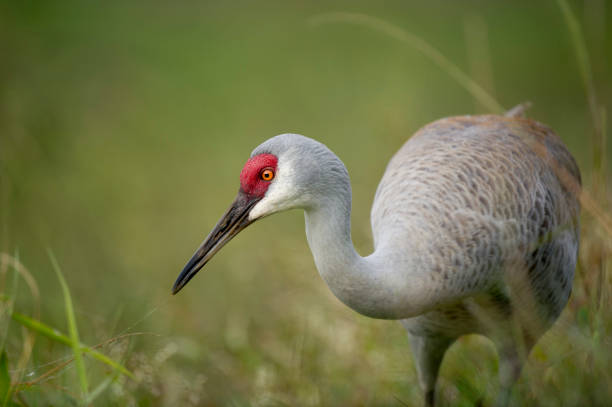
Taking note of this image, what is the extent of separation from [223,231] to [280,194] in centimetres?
30

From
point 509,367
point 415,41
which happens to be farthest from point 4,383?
point 415,41

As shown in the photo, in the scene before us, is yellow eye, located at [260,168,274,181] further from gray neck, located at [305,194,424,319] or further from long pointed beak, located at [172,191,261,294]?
gray neck, located at [305,194,424,319]

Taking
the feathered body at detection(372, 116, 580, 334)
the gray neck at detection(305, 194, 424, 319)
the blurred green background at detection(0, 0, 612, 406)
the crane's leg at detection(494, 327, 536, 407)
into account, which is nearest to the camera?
the gray neck at detection(305, 194, 424, 319)

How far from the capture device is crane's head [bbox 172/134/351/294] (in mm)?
2465

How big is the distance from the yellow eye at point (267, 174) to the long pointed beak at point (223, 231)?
94 millimetres

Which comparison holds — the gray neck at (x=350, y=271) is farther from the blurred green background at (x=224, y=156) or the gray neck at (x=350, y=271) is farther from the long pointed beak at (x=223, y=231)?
the blurred green background at (x=224, y=156)

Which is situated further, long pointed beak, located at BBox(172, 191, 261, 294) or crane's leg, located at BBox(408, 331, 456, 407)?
crane's leg, located at BBox(408, 331, 456, 407)

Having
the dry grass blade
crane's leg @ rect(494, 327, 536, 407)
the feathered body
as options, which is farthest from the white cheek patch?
crane's leg @ rect(494, 327, 536, 407)

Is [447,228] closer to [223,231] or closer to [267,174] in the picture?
[267,174]

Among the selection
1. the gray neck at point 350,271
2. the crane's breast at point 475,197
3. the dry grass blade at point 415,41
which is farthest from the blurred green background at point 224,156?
the dry grass blade at point 415,41

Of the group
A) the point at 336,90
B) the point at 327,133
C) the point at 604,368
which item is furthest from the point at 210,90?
the point at 604,368

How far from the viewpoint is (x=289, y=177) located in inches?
97.0

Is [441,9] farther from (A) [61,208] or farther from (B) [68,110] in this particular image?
(A) [61,208]

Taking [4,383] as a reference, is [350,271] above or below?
above
